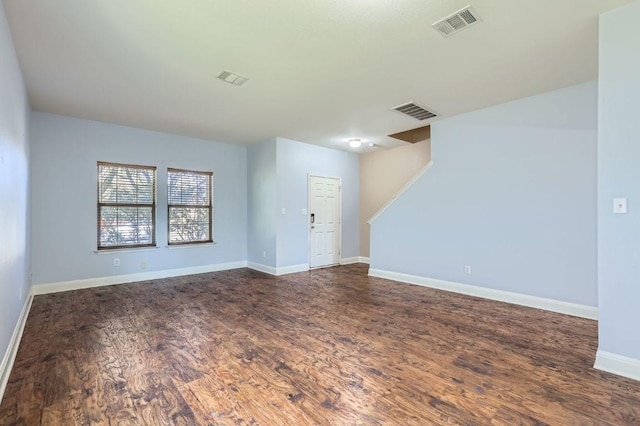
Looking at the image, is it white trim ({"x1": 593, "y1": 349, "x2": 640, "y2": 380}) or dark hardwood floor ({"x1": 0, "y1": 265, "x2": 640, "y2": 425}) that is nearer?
dark hardwood floor ({"x1": 0, "y1": 265, "x2": 640, "y2": 425})

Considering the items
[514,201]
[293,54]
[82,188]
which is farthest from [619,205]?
[82,188]

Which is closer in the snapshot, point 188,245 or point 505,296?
point 505,296

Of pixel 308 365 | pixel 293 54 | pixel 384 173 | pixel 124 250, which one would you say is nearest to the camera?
pixel 308 365

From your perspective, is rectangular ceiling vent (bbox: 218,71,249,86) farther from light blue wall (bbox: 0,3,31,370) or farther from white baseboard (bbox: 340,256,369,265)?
white baseboard (bbox: 340,256,369,265)

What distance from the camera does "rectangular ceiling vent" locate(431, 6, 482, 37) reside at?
222cm

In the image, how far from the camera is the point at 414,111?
4.30 metres

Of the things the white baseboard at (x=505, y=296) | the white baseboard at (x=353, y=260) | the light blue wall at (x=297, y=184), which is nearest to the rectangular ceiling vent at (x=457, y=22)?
the white baseboard at (x=505, y=296)

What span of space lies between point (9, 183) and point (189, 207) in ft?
11.1

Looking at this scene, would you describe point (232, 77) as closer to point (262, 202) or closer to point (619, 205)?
point (262, 202)

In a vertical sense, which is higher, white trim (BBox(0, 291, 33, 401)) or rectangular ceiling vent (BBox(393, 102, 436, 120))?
rectangular ceiling vent (BBox(393, 102, 436, 120))

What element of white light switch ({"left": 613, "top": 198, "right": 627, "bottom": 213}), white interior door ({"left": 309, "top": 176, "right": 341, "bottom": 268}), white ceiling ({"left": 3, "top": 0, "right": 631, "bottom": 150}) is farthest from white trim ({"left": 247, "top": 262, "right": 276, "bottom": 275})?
white light switch ({"left": 613, "top": 198, "right": 627, "bottom": 213})

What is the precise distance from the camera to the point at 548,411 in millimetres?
1811

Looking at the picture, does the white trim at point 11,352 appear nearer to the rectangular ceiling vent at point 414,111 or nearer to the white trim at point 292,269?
the white trim at point 292,269

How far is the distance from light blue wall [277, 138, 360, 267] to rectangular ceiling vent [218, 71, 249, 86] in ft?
8.18
